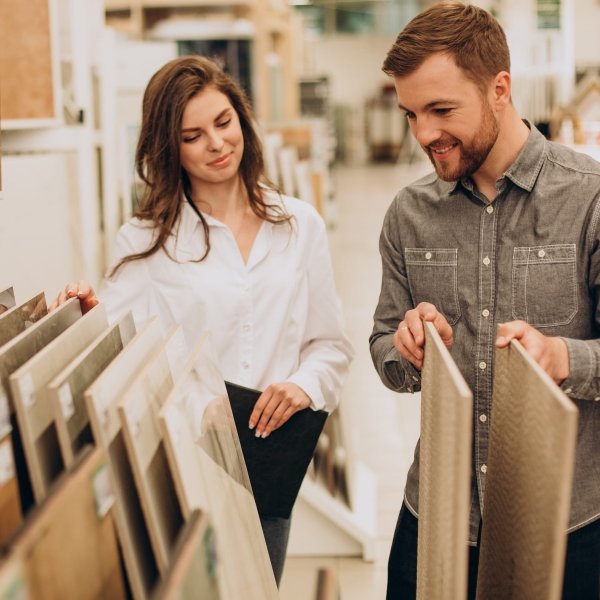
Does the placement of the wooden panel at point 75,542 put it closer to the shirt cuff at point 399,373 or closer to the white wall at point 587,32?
the shirt cuff at point 399,373

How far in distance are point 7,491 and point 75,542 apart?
125mm

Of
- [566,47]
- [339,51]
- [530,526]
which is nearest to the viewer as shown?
[530,526]

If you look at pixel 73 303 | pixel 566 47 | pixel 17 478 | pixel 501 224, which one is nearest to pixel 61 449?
pixel 17 478

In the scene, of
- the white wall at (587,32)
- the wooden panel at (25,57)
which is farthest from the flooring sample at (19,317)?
the white wall at (587,32)

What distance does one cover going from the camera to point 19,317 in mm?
1265

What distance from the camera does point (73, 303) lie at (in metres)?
1.37

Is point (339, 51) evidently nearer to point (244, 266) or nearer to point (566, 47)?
point (566, 47)

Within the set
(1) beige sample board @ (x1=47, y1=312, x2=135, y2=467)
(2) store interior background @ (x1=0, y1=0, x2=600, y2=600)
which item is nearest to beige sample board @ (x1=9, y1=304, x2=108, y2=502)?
(1) beige sample board @ (x1=47, y1=312, x2=135, y2=467)

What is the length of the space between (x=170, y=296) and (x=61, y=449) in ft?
3.62

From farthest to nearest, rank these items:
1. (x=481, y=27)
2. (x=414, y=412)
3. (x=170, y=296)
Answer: (x=414, y=412) < (x=170, y=296) < (x=481, y=27)

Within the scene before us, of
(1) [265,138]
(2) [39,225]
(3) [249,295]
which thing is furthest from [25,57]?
(1) [265,138]

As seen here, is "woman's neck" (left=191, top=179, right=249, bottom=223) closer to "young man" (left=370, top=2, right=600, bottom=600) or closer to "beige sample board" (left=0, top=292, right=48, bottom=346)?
"young man" (left=370, top=2, right=600, bottom=600)

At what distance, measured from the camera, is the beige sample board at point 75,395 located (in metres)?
0.95

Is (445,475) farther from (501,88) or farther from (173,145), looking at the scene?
(173,145)
